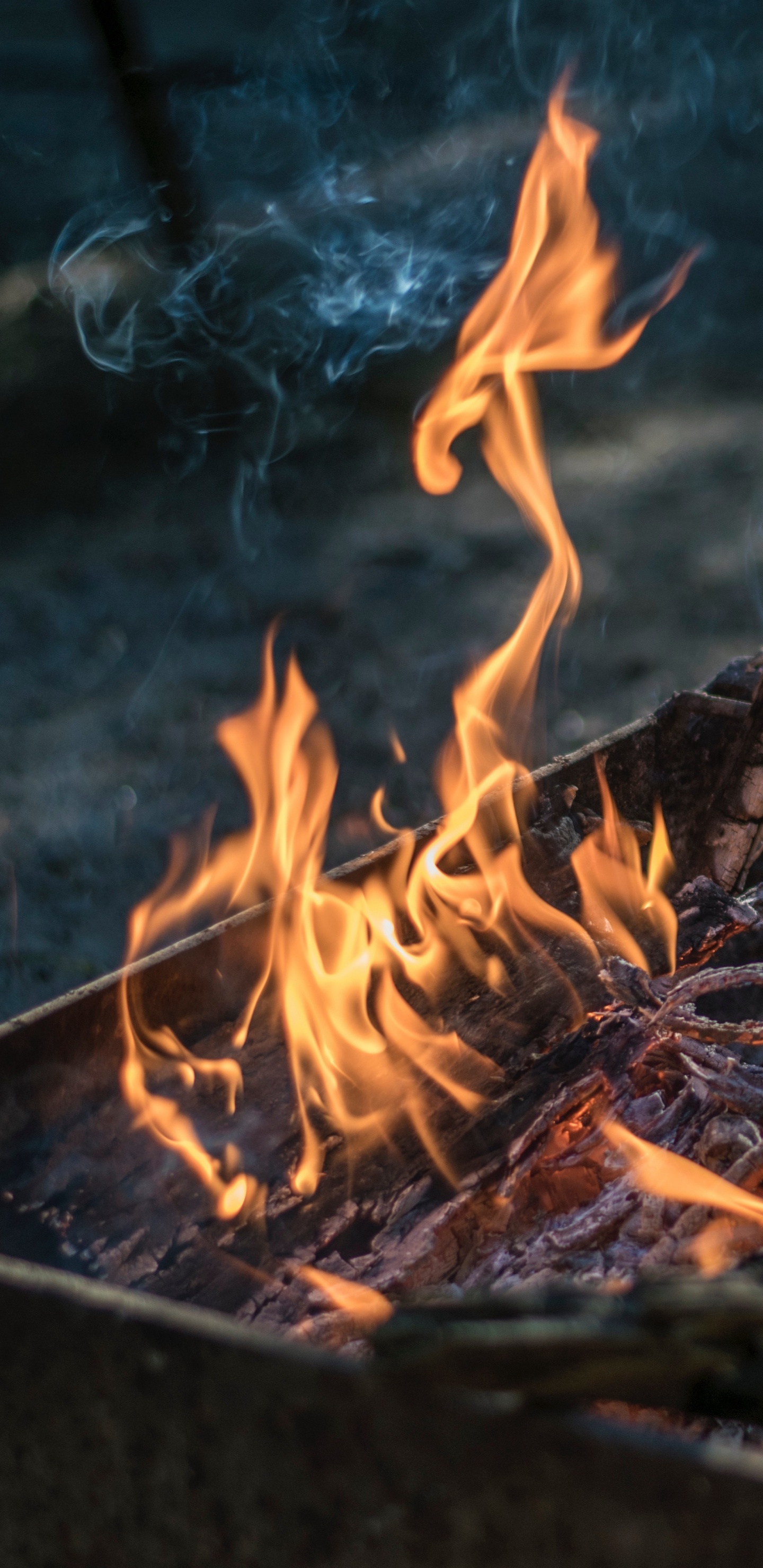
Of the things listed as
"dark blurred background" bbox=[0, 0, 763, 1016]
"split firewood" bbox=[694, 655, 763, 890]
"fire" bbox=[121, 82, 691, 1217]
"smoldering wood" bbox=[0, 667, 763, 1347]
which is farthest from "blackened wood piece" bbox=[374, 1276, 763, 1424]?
"dark blurred background" bbox=[0, 0, 763, 1016]

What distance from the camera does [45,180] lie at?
8.32 metres

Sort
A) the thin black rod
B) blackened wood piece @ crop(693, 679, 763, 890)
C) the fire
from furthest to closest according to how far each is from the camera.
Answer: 1. the thin black rod
2. blackened wood piece @ crop(693, 679, 763, 890)
3. the fire

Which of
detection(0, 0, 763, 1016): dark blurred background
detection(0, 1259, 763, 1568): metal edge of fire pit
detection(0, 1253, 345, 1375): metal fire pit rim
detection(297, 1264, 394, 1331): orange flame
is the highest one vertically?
detection(0, 1253, 345, 1375): metal fire pit rim

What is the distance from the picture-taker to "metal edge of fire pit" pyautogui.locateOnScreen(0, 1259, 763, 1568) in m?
0.77

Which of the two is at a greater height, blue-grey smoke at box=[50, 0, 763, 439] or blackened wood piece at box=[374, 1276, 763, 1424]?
blackened wood piece at box=[374, 1276, 763, 1424]

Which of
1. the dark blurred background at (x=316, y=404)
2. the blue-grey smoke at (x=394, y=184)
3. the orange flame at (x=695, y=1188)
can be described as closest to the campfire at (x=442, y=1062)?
the orange flame at (x=695, y=1188)

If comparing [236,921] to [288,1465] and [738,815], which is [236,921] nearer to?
[738,815]

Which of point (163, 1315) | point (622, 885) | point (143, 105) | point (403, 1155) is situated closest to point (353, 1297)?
point (403, 1155)

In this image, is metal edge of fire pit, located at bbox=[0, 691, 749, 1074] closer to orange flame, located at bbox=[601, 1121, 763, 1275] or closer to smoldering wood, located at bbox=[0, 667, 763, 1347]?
smoldering wood, located at bbox=[0, 667, 763, 1347]

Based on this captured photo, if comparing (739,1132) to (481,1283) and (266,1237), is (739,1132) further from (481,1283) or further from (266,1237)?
(266,1237)

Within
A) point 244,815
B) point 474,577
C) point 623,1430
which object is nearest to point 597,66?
point 474,577

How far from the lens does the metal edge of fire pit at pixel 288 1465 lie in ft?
2.52

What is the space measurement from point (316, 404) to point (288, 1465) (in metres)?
7.23

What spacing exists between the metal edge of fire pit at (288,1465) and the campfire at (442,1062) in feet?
0.29
